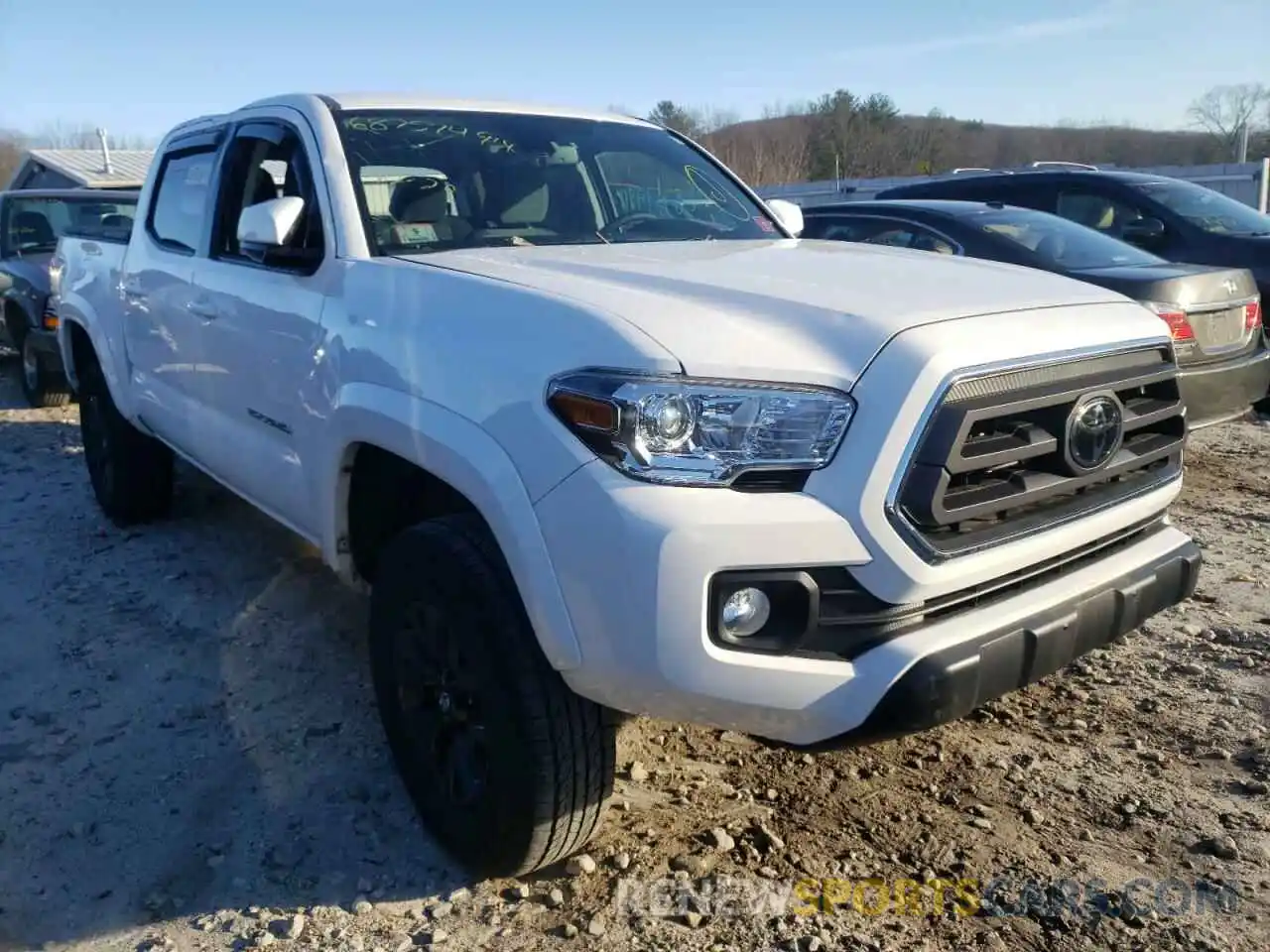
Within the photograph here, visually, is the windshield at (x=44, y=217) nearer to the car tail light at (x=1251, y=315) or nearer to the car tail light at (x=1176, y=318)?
the car tail light at (x=1176, y=318)

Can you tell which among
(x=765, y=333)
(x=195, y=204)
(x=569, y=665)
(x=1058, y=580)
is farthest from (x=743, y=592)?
(x=195, y=204)

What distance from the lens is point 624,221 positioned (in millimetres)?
3641

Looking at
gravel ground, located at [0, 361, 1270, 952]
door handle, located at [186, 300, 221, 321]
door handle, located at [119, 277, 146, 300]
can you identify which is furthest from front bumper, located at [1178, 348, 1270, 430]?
door handle, located at [119, 277, 146, 300]

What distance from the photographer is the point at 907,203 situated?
7.03 m

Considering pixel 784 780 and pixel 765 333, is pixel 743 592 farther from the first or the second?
pixel 784 780

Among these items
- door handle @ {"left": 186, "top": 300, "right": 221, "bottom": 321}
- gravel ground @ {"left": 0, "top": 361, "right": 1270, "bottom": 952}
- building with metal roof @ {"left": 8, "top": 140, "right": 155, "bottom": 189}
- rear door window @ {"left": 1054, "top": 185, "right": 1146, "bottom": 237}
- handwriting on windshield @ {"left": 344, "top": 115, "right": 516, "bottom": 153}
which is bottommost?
gravel ground @ {"left": 0, "top": 361, "right": 1270, "bottom": 952}

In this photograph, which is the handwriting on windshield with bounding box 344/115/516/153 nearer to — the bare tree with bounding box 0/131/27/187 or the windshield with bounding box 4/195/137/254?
the windshield with bounding box 4/195/137/254

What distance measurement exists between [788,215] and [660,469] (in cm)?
239

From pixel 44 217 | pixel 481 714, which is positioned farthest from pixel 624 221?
pixel 44 217

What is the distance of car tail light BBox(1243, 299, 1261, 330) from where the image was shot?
574 centimetres

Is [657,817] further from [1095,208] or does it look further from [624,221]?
[1095,208]

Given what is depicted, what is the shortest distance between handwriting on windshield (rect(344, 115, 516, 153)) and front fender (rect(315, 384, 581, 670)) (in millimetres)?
1032

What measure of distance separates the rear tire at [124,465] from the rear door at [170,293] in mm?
583

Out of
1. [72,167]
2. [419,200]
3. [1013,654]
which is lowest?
[1013,654]
